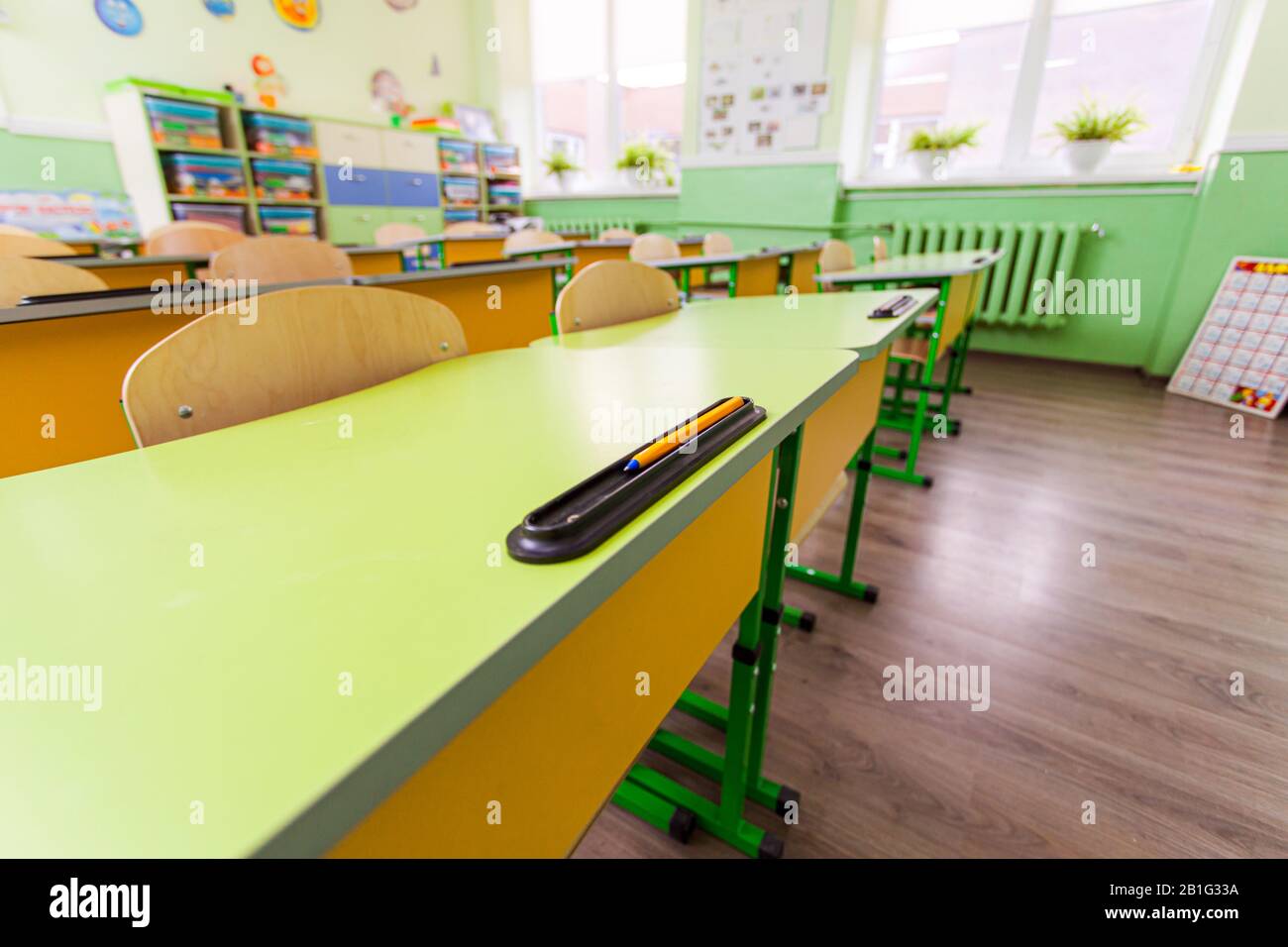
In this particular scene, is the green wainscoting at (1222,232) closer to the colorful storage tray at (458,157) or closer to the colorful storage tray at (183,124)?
the colorful storage tray at (458,157)

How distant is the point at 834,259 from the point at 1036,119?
2.54 metres

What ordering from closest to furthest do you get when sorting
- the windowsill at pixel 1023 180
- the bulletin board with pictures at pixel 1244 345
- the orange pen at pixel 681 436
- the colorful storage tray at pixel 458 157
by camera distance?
the orange pen at pixel 681 436 → the bulletin board with pictures at pixel 1244 345 → the windowsill at pixel 1023 180 → the colorful storage tray at pixel 458 157

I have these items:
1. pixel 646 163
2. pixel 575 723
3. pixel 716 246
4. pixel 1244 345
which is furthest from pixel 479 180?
pixel 575 723

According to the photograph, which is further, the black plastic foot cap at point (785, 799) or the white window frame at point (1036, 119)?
the white window frame at point (1036, 119)

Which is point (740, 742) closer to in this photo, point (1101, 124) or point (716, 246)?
point (716, 246)

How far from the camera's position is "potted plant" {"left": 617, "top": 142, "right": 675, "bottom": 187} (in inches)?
217

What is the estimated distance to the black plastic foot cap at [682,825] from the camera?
1088mm

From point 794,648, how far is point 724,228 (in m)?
4.35

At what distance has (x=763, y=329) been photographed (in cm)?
125

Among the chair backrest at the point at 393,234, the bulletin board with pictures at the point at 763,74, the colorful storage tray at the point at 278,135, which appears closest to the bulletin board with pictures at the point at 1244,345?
the bulletin board with pictures at the point at 763,74

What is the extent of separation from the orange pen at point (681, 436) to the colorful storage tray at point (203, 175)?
5.01 m

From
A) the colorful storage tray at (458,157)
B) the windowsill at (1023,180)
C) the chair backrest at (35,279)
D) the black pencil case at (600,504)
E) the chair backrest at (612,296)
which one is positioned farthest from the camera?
the colorful storage tray at (458,157)
